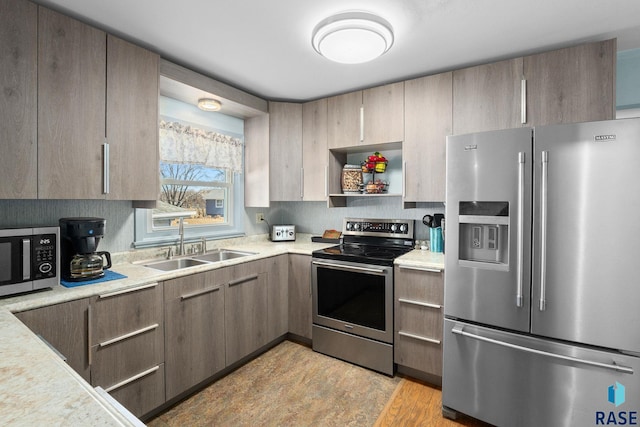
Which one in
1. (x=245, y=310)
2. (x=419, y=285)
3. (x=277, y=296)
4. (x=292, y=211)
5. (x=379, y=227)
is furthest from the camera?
(x=292, y=211)

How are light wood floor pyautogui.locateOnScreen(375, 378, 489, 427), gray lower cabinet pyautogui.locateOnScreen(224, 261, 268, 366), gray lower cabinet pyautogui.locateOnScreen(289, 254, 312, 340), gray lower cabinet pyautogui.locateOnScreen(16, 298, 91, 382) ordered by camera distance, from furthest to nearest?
gray lower cabinet pyautogui.locateOnScreen(289, 254, 312, 340)
gray lower cabinet pyautogui.locateOnScreen(224, 261, 268, 366)
light wood floor pyautogui.locateOnScreen(375, 378, 489, 427)
gray lower cabinet pyautogui.locateOnScreen(16, 298, 91, 382)

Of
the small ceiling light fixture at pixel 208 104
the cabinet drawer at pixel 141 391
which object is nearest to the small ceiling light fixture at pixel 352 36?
the small ceiling light fixture at pixel 208 104

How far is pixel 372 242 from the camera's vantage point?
9.84 ft

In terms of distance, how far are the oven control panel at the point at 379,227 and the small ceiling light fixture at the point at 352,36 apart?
151 centimetres

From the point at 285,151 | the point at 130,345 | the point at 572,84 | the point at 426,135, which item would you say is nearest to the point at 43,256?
the point at 130,345

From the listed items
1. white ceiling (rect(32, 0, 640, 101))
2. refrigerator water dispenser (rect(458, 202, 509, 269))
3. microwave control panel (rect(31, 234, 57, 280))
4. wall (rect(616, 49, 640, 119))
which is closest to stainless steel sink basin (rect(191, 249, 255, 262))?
microwave control panel (rect(31, 234, 57, 280))

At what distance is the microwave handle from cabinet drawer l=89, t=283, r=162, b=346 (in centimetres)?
30

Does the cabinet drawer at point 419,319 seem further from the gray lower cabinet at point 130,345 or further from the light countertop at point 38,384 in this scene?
the light countertop at point 38,384

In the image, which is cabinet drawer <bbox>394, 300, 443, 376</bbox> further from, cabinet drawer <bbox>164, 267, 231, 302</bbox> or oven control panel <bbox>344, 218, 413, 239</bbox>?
cabinet drawer <bbox>164, 267, 231, 302</bbox>

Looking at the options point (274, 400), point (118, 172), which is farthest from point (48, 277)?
point (274, 400)

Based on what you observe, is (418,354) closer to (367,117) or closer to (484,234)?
(484,234)

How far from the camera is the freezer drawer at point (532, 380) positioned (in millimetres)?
1478

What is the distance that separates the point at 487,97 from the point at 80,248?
2811mm

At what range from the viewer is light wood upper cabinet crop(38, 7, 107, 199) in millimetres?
1592
